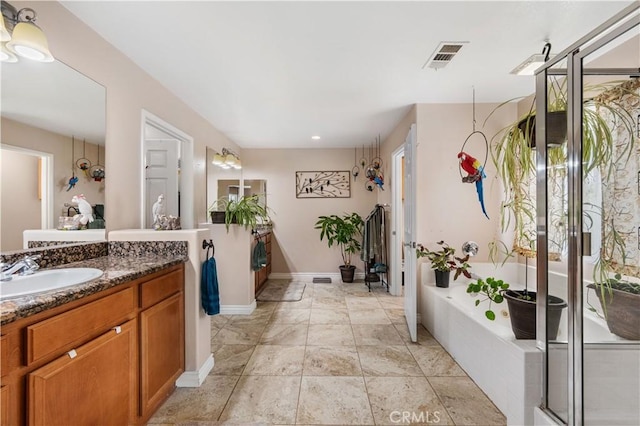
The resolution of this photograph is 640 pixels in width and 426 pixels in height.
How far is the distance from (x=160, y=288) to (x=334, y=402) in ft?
4.26

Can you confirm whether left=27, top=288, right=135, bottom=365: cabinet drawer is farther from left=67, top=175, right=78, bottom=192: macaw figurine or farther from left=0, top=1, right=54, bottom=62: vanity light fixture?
left=0, top=1, right=54, bottom=62: vanity light fixture

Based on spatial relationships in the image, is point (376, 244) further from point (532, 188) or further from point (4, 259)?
point (4, 259)

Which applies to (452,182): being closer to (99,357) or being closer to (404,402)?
(404,402)

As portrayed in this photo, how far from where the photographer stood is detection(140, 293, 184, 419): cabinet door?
59.8 inches

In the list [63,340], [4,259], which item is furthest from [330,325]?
[4,259]

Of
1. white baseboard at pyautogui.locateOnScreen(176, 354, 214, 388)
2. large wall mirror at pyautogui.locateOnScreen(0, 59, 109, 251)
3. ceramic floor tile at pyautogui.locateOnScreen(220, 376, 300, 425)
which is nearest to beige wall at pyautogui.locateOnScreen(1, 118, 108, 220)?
large wall mirror at pyautogui.locateOnScreen(0, 59, 109, 251)

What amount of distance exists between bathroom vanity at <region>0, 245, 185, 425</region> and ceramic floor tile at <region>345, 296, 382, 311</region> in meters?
2.16

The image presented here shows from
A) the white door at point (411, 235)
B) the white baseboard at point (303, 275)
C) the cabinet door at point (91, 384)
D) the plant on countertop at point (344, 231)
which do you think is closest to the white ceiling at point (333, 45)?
the white door at point (411, 235)

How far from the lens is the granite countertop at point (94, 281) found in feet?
2.89

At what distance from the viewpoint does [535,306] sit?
1593 mm

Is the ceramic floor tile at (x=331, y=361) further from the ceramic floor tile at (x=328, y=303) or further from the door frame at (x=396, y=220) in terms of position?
the door frame at (x=396, y=220)

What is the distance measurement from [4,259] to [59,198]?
0.42m

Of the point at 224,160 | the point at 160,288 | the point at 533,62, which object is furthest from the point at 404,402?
the point at 224,160

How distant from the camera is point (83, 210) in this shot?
1.74 metres
